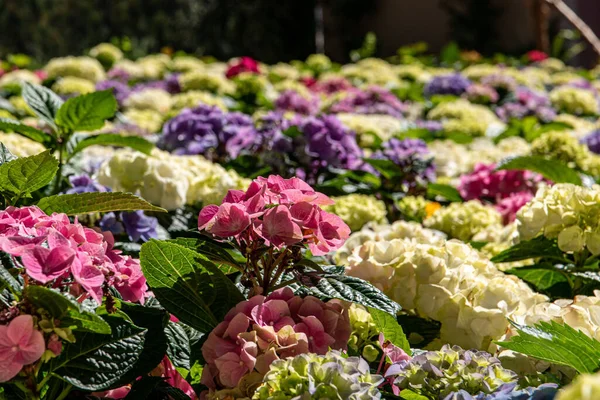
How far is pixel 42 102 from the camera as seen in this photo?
195cm

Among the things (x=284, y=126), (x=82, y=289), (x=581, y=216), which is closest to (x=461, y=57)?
(x=284, y=126)

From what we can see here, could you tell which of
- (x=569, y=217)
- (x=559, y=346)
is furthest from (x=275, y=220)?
(x=569, y=217)

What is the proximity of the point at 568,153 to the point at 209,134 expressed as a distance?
1.12m

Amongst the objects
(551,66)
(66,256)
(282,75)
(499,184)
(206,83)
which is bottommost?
(551,66)

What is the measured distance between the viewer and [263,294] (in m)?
1.07

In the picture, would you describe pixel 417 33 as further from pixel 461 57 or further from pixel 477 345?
pixel 477 345

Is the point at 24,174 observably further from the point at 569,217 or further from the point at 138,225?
the point at 569,217

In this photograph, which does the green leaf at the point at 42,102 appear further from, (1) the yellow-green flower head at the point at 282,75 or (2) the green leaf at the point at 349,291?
(1) the yellow-green flower head at the point at 282,75

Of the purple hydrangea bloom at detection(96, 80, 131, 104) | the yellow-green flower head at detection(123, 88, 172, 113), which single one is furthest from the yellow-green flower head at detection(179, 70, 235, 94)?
the yellow-green flower head at detection(123, 88, 172, 113)

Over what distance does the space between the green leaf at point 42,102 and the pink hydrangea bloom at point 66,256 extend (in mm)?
925

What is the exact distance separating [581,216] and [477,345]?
340 mm

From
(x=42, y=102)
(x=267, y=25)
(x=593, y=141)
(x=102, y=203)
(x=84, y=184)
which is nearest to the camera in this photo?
(x=102, y=203)

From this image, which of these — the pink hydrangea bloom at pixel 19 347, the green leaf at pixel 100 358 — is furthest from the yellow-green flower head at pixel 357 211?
the pink hydrangea bloom at pixel 19 347

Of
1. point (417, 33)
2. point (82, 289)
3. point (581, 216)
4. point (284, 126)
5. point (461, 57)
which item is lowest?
point (417, 33)
